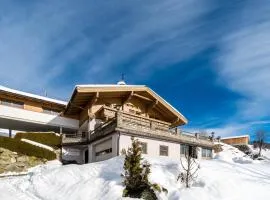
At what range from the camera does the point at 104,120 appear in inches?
1433

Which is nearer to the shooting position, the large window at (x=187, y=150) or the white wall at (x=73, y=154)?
the large window at (x=187, y=150)

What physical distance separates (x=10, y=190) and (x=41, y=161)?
12387 millimetres

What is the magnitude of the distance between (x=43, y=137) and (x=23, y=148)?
454 cm

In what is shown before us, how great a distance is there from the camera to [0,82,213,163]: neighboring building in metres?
29.3

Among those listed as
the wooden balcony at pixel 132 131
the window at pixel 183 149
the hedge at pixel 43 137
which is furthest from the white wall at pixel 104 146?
the window at pixel 183 149

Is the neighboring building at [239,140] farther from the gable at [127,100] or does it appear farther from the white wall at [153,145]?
the white wall at [153,145]

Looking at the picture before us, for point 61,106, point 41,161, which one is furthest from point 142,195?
point 61,106

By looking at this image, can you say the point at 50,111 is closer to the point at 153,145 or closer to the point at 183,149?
the point at 153,145

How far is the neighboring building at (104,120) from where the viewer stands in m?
29.3

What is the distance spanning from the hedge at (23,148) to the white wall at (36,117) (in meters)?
8.16

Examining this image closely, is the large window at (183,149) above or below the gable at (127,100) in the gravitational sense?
below

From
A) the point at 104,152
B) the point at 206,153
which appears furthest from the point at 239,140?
the point at 104,152

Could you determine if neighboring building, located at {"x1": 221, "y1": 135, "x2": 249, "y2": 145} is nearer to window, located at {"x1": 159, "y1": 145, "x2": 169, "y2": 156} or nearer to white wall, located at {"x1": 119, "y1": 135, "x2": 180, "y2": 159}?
white wall, located at {"x1": 119, "y1": 135, "x2": 180, "y2": 159}

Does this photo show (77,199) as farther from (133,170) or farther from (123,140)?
(123,140)
